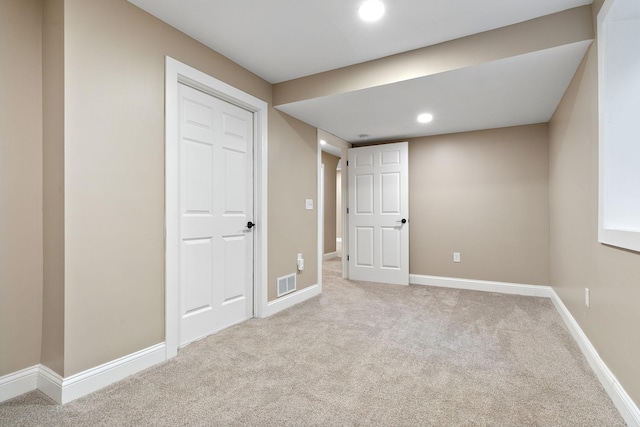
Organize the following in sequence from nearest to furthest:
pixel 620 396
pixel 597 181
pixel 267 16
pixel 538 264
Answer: pixel 620 396, pixel 597 181, pixel 267 16, pixel 538 264

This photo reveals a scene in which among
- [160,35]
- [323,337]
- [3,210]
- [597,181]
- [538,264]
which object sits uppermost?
[160,35]

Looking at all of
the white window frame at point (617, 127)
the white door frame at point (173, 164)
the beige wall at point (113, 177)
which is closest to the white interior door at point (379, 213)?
the white door frame at point (173, 164)

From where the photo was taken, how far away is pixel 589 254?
6.75 feet

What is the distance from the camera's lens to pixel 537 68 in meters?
2.32

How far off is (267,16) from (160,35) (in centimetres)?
75

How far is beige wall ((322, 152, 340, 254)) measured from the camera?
700 centimetres

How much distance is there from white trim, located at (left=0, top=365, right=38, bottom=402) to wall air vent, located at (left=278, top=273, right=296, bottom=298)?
6.25 feet

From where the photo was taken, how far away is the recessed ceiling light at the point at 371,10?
1.92m

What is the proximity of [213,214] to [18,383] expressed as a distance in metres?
1.49

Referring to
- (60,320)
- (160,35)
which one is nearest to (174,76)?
(160,35)

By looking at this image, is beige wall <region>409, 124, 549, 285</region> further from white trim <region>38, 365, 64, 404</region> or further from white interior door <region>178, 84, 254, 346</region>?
white trim <region>38, 365, 64, 404</region>

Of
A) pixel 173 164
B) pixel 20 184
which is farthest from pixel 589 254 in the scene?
pixel 20 184

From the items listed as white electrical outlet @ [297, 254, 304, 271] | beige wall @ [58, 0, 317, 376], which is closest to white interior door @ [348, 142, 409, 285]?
white electrical outlet @ [297, 254, 304, 271]

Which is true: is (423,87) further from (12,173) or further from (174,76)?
(12,173)
